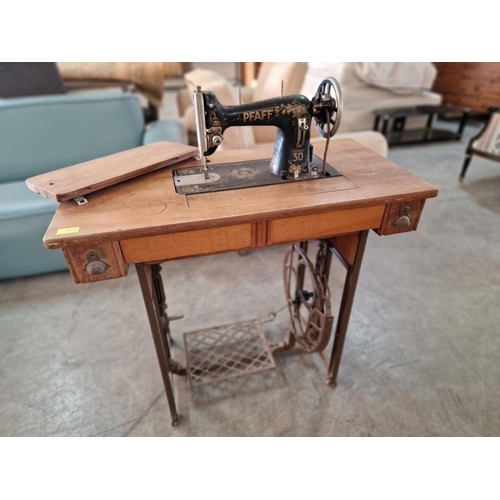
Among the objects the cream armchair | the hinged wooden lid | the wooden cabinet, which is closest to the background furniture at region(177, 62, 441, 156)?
the cream armchair

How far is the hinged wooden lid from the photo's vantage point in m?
0.89

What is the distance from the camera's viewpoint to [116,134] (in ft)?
7.23

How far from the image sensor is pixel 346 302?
1.22 m

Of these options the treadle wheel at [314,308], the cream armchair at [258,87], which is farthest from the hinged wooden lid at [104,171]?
the cream armchair at [258,87]

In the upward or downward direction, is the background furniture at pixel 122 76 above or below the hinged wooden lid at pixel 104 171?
below

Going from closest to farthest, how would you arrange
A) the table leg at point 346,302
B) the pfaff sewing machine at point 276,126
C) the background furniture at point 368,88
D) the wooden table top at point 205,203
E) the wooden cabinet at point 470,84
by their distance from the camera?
the wooden table top at point 205,203 → the pfaff sewing machine at point 276,126 → the table leg at point 346,302 → the background furniture at point 368,88 → the wooden cabinet at point 470,84

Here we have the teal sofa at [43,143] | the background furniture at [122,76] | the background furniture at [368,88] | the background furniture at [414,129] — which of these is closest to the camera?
the teal sofa at [43,143]

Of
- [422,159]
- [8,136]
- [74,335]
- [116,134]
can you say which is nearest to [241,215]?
[74,335]

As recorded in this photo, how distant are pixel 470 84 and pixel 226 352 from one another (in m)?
4.86

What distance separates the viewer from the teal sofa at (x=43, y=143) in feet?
5.99

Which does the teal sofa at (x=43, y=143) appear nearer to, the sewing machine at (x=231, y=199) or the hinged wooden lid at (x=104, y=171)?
the hinged wooden lid at (x=104, y=171)

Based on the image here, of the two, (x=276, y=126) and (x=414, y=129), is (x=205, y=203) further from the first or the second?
(x=414, y=129)

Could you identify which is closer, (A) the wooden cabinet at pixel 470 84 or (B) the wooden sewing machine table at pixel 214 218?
(B) the wooden sewing machine table at pixel 214 218

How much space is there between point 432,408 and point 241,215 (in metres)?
1.14
